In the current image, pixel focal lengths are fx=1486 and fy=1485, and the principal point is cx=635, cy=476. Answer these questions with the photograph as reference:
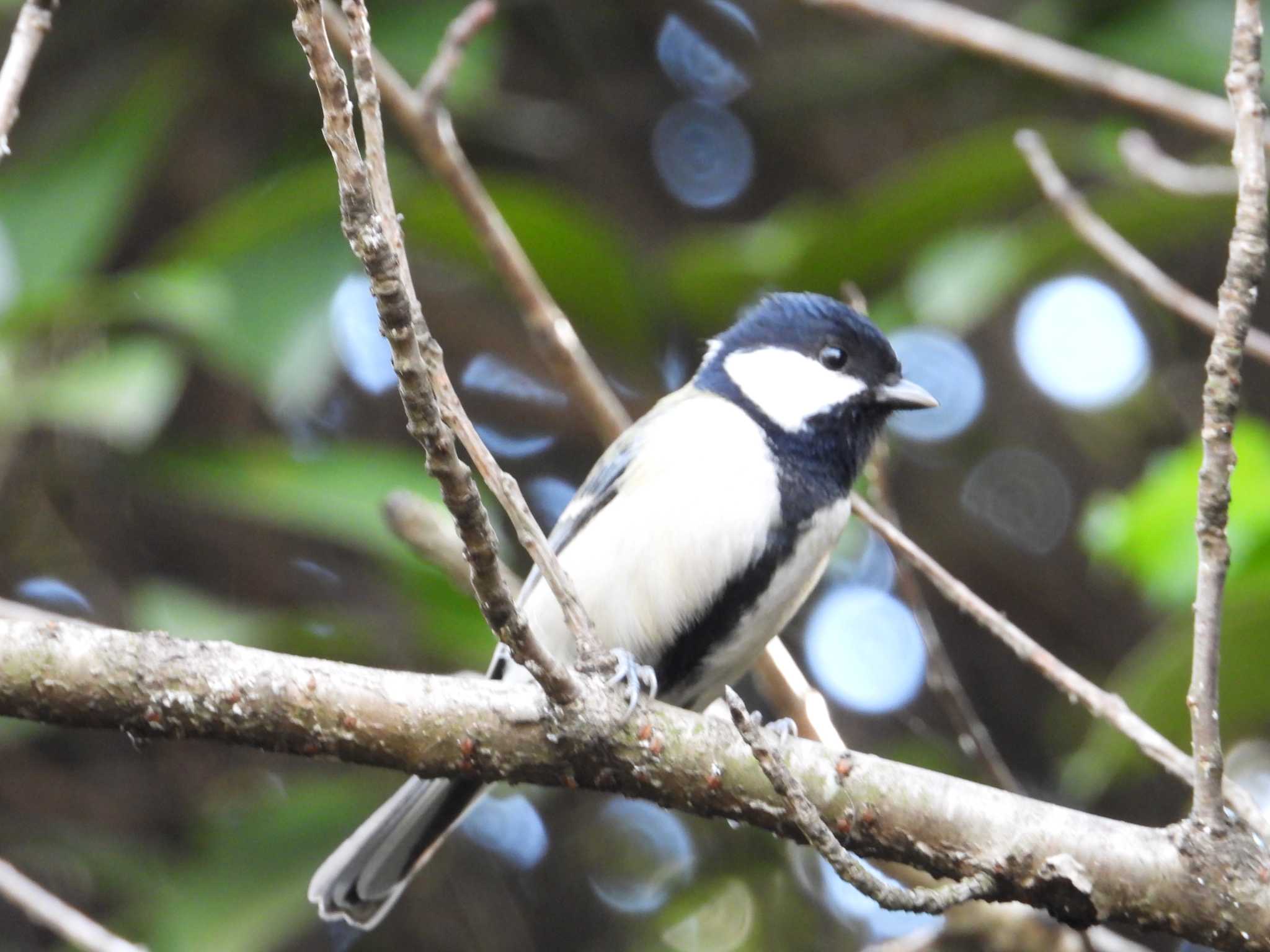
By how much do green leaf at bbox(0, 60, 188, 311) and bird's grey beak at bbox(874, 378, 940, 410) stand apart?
1.68 m

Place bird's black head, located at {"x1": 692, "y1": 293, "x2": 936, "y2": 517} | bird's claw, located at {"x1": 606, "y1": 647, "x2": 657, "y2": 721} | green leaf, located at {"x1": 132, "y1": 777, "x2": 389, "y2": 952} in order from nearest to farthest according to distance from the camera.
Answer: bird's claw, located at {"x1": 606, "y1": 647, "x2": 657, "y2": 721} < bird's black head, located at {"x1": 692, "y1": 293, "x2": 936, "y2": 517} < green leaf, located at {"x1": 132, "y1": 777, "x2": 389, "y2": 952}

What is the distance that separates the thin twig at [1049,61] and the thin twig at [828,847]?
1.43 meters

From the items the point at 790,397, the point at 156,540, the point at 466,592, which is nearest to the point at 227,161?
the point at 156,540

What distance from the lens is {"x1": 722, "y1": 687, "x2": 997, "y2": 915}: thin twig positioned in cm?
131

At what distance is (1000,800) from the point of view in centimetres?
156

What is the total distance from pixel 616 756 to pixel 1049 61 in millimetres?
1476

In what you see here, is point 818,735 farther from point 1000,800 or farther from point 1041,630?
point 1041,630

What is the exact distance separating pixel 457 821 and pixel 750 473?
70cm

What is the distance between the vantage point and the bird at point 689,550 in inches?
87.4

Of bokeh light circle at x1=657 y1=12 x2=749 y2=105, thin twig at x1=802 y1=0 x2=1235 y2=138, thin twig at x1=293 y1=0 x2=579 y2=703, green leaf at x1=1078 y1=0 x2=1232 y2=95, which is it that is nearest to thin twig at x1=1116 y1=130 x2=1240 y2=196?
thin twig at x1=802 y1=0 x2=1235 y2=138

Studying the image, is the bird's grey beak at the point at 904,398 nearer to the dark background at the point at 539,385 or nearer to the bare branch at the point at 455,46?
the dark background at the point at 539,385

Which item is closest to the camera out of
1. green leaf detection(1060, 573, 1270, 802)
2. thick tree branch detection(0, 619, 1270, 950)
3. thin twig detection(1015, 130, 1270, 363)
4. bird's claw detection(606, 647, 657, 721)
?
thick tree branch detection(0, 619, 1270, 950)

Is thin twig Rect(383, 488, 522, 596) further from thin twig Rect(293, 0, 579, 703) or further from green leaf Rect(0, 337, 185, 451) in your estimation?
thin twig Rect(293, 0, 579, 703)

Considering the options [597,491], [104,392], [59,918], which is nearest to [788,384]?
[597,491]
